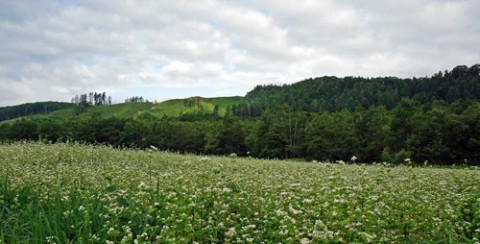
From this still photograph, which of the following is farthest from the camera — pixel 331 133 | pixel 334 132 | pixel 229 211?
pixel 331 133

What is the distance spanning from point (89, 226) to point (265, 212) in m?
3.10

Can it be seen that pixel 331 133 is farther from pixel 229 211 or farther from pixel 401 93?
pixel 401 93

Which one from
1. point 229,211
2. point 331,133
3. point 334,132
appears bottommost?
point 331,133

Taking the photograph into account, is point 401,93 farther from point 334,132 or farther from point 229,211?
point 229,211

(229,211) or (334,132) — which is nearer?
(229,211)

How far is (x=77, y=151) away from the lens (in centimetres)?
1472

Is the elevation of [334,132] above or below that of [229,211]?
below

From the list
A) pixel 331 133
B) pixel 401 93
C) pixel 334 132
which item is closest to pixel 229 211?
pixel 334 132

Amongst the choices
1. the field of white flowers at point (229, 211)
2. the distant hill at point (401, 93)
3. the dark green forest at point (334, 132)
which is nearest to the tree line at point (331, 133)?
the dark green forest at point (334, 132)

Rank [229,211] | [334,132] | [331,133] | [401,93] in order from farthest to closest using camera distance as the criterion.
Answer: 1. [401,93]
2. [331,133]
3. [334,132]
4. [229,211]

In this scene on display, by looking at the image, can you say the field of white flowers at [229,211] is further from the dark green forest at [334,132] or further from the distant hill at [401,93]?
the distant hill at [401,93]

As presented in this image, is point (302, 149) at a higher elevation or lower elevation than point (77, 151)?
lower

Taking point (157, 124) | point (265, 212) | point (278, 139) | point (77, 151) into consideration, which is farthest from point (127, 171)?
point (157, 124)

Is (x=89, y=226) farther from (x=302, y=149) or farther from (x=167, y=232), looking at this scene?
(x=302, y=149)
